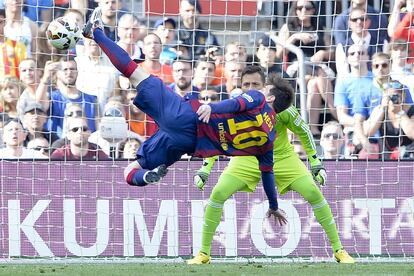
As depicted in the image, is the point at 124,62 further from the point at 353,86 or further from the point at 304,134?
the point at 353,86

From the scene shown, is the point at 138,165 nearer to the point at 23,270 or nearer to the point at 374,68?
the point at 23,270

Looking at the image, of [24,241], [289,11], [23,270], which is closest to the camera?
[23,270]

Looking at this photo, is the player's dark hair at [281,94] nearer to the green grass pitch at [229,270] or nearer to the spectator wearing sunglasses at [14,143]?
the green grass pitch at [229,270]

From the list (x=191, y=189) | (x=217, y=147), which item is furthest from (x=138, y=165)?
(x=191, y=189)

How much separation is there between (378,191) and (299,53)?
6.21 ft

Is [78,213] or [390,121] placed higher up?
[390,121]

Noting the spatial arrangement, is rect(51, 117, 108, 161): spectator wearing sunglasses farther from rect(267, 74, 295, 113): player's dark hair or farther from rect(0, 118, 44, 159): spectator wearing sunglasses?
rect(267, 74, 295, 113): player's dark hair

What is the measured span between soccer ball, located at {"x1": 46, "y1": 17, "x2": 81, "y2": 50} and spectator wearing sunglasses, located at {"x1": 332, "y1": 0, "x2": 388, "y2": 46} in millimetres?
4101

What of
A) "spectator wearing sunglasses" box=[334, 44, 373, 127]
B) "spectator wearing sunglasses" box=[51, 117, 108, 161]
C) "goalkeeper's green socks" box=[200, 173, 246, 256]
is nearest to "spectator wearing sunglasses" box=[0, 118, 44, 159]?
"spectator wearing sunglasses" box=[51, 117, 108, 161]

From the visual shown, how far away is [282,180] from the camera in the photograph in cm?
1137

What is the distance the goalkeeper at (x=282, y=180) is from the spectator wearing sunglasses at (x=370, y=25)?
225 cm

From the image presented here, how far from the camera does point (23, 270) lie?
31.4 ft

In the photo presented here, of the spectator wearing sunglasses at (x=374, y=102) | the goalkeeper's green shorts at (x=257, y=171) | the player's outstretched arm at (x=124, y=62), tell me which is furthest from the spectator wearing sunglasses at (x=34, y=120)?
the spectator wearing sunglasses at (x=374, y=102)

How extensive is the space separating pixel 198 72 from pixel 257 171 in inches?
89.5
